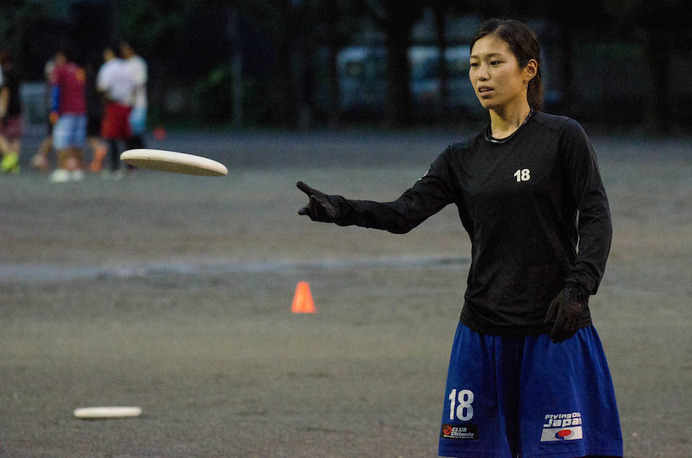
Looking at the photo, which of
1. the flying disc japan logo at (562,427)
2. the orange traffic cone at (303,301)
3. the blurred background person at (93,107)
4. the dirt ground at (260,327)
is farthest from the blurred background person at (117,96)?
the flying disc japan logo at (562,427)

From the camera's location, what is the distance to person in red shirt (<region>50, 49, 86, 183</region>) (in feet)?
71.5

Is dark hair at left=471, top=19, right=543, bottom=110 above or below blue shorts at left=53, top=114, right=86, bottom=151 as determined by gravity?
above


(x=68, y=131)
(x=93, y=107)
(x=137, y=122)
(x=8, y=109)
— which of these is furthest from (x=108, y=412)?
(x=8, y=109)

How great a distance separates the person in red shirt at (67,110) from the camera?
21.8 m

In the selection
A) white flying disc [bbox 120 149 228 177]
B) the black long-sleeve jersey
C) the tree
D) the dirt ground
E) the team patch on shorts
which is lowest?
the dirt ground

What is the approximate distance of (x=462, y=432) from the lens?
411 cm

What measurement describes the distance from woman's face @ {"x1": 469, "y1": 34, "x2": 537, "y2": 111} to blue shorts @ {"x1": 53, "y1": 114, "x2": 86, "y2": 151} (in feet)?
60.0

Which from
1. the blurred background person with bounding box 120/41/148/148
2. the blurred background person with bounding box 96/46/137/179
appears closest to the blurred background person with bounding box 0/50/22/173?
the blurred background person with bounding box 96/46/137/179

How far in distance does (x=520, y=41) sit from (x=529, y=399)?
42.3 inches

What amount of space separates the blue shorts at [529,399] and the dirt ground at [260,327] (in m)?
1.57

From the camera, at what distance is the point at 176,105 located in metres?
64.1

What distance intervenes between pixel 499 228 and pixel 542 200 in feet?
0.51

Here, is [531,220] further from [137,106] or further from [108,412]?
[137,106]

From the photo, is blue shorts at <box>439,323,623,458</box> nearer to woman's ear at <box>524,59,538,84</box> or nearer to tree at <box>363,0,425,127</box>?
woman's ear at <box>524,59,538,84</box>
